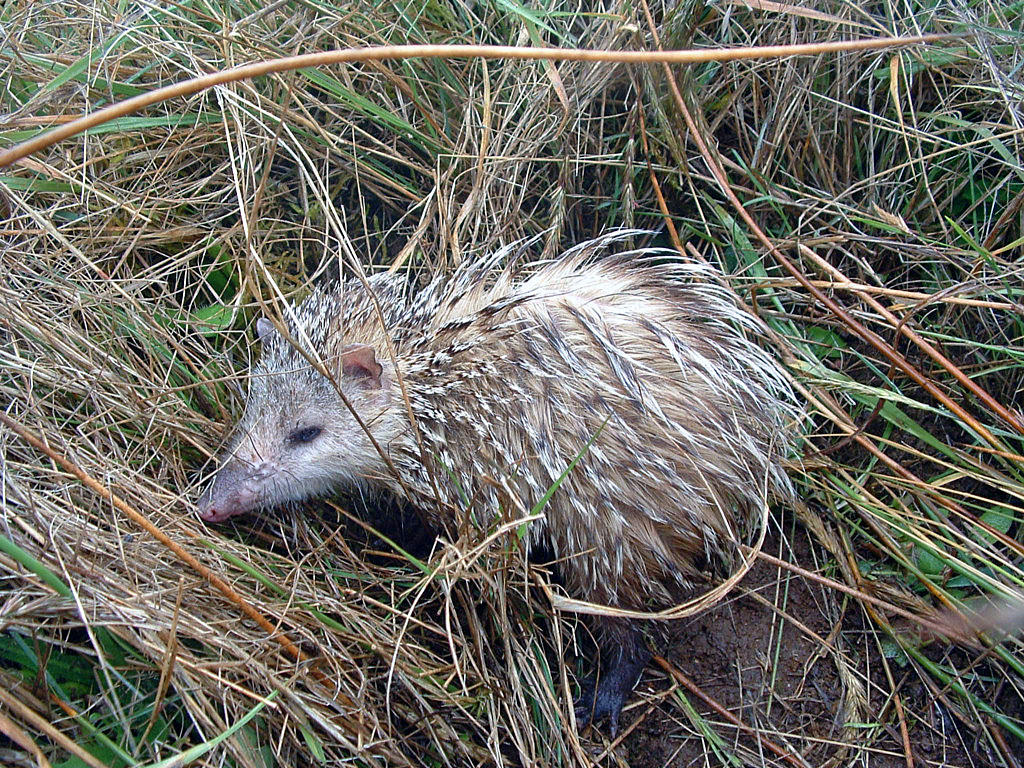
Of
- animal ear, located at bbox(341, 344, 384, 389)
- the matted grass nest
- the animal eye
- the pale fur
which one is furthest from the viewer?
the animal eye

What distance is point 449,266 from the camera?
3035 mm

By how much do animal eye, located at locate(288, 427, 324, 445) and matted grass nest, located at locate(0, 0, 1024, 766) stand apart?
0.96 feet

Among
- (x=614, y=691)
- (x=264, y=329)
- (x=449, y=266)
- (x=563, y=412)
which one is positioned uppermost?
(x=264, y=329)

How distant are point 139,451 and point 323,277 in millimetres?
973

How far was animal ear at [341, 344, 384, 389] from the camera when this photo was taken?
8.30 ft

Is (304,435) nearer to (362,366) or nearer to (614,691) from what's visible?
(362,366)

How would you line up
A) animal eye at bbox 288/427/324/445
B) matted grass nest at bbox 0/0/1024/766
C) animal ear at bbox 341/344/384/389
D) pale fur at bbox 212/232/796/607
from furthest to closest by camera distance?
animal eye at bbox 288/427/324/445 → animal ear at bbox 341/344/384/389 → pale fur at bbox 212/232/796/607 → matted grass nest at bbox 0/0/1024/766

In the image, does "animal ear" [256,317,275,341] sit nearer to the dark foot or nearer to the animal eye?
the animal eye

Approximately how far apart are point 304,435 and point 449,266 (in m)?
0.86

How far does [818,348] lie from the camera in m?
Result: 2.98

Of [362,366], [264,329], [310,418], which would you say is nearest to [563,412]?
[362,366]

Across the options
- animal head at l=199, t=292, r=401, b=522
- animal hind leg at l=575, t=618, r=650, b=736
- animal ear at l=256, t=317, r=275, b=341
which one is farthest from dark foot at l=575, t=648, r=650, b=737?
animal ear at l=256, t=317, r=275, b=341

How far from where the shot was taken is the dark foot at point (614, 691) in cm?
261

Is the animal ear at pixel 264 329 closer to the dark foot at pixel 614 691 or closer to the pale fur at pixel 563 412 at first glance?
the pale fur at pixel 563 412
